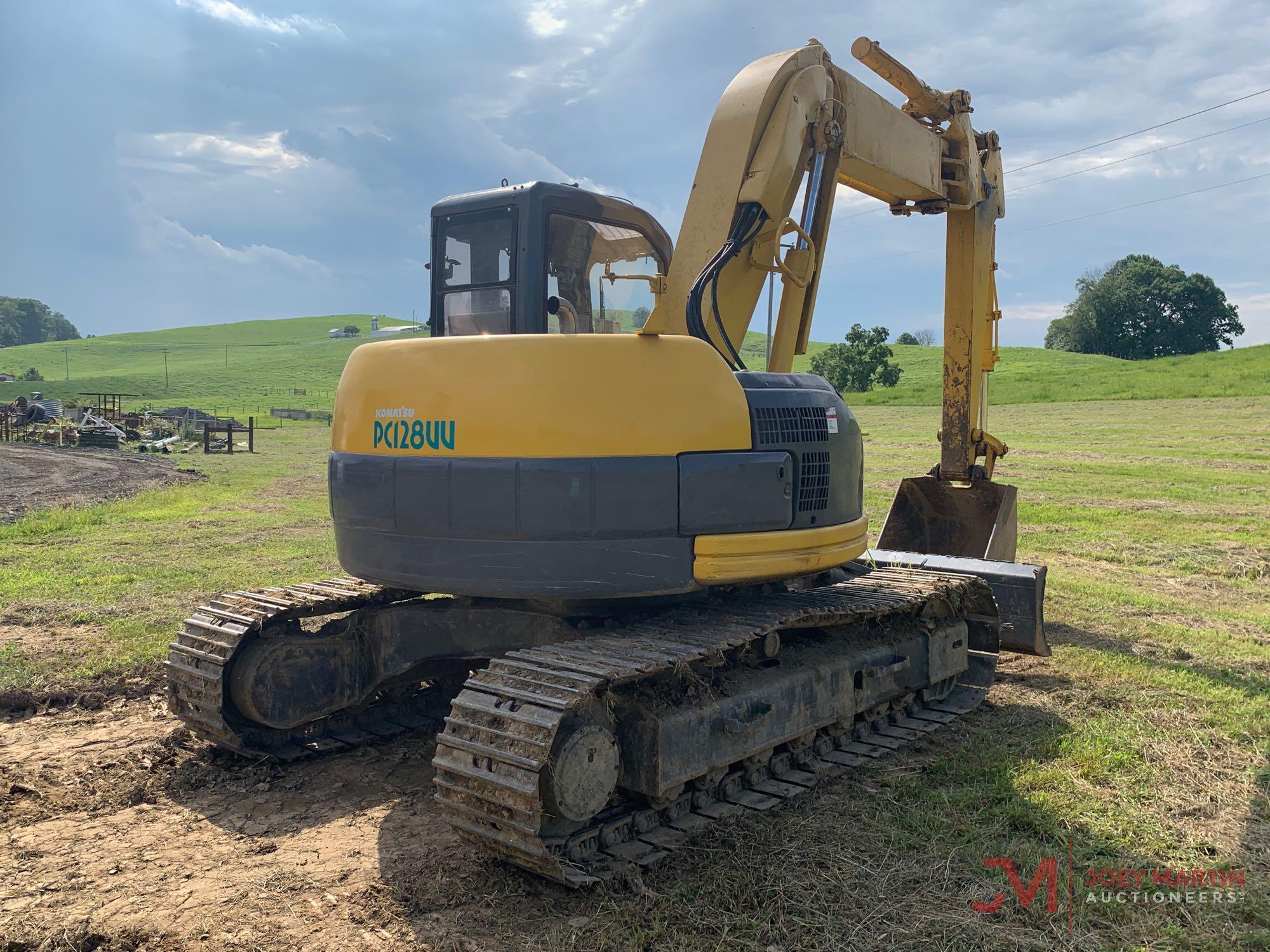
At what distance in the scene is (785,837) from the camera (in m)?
4.41

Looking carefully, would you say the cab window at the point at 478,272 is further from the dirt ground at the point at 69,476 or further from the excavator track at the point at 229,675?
A: the dirt ground at the point at 69,476

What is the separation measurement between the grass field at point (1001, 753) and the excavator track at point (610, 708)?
16cm

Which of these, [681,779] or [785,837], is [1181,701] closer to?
[785,837]

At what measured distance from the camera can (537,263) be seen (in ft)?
16.6

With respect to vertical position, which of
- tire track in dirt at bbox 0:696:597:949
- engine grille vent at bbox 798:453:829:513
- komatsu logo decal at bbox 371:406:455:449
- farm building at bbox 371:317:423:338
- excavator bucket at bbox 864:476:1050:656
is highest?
farm building at bbox 371:317:423:338

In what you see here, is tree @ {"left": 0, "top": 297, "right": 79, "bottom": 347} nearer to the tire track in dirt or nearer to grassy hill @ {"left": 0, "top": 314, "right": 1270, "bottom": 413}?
grassy hill @ {"left": 0, "top": 314, "right": 1270, "bottom": 413}

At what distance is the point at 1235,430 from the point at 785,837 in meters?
26.6

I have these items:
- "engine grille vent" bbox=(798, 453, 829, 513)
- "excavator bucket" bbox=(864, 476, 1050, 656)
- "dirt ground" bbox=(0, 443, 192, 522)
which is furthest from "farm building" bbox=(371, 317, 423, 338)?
"dirt ground" bbox=(0, 443, 192, 522)

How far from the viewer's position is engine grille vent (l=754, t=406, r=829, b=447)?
4852 millimetres

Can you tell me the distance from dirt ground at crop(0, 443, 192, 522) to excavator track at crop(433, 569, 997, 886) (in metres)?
12.5

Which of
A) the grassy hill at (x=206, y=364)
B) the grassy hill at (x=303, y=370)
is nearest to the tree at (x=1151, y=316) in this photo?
the grassy hill at (x=303, y=370)

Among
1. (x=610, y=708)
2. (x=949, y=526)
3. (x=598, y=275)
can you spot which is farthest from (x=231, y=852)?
(x=949, y=526)

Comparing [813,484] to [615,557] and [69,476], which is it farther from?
[69,476]

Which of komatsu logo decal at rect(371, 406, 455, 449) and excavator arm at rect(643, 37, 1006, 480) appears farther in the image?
excavator arm at rect(643, 37, 1006, 480)
